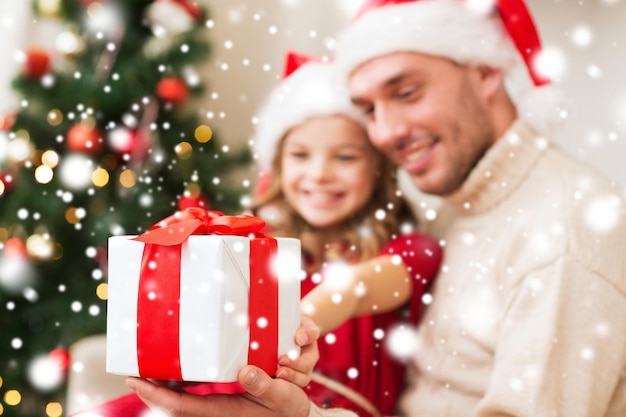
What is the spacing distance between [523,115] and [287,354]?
572 millimetres

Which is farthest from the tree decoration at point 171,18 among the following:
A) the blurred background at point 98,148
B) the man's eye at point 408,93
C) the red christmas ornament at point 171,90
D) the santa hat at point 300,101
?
the man's eye at point 408,93

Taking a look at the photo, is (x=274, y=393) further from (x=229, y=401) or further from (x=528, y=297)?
(x=528, y=297)

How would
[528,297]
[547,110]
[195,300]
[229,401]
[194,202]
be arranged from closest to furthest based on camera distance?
[195,300]
[229,401]
[528,297]
[547,110]
[194,202]

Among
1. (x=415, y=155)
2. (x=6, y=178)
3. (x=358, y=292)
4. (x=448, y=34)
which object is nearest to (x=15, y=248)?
(x=6, y=178)

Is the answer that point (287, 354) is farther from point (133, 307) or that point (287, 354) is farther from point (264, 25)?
point (264, 25)

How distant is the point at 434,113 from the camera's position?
3.73ft

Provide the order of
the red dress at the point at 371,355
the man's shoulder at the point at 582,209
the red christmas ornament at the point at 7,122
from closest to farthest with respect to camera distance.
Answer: the man's shoulder at the point at 582,209
the red dress at the point at 371,355
the red christmas ornament at the point at 7,122

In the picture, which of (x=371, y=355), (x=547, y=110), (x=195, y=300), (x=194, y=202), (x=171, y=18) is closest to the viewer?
(x=195, y=300)

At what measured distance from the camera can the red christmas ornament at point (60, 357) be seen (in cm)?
165

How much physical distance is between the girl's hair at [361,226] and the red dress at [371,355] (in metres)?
0.05

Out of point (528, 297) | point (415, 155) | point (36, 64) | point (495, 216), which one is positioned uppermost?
point (36, 64)

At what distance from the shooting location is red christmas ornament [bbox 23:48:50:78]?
64.7 inches

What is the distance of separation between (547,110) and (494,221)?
0.20 m

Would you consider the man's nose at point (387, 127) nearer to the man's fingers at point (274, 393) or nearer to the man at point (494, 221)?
the man at point (494, 221)
